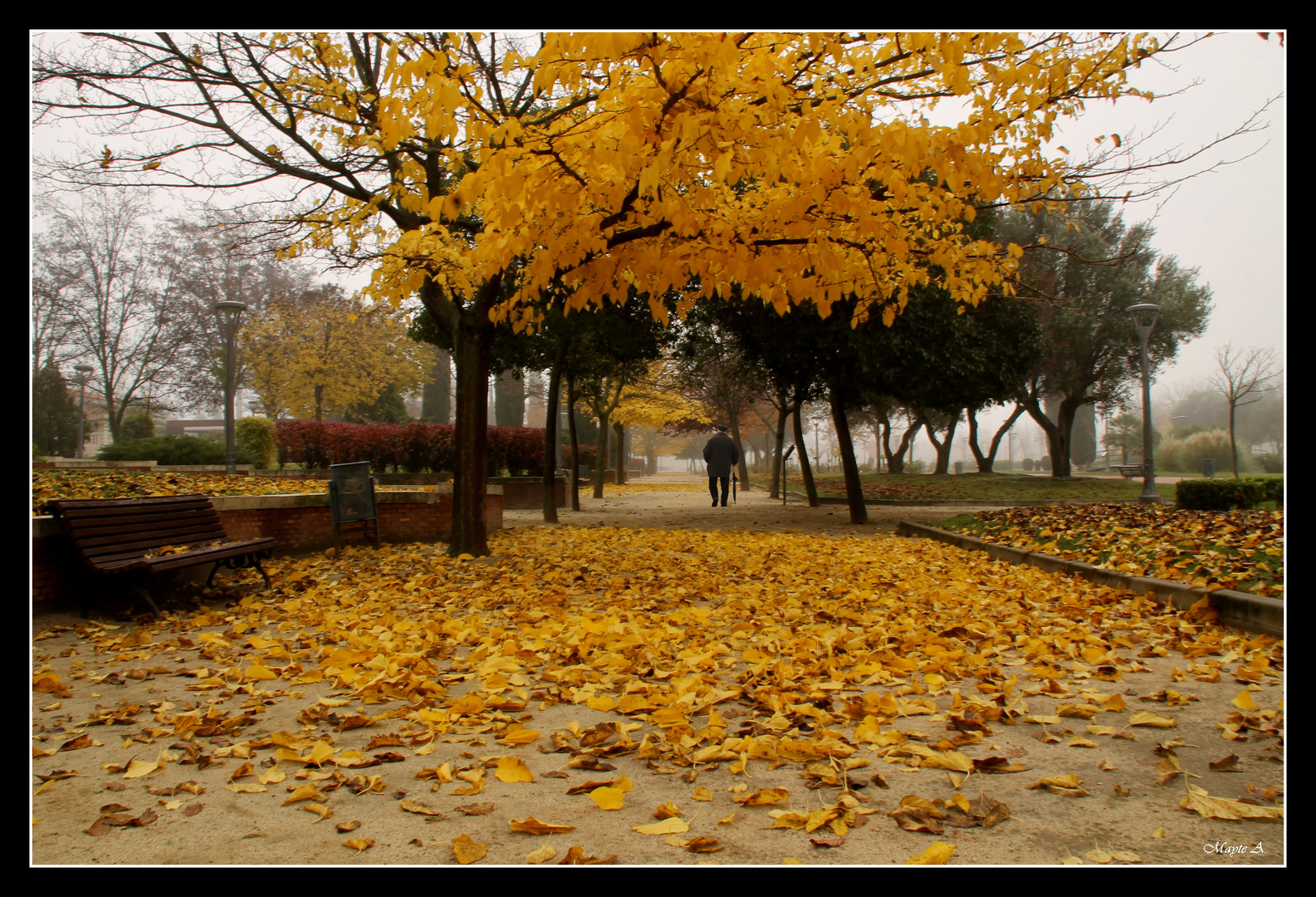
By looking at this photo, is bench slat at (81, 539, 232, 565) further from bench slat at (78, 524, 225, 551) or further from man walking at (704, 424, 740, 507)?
man walking at (704, 424, 740, 507)

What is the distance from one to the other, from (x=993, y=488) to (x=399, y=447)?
707 inches

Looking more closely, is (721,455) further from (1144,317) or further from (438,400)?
(438,400)

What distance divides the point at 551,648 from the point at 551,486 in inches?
364

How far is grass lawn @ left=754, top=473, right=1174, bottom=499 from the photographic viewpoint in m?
20.6

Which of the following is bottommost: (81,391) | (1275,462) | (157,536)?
(157,536)

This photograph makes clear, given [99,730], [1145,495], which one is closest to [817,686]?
[99,730]

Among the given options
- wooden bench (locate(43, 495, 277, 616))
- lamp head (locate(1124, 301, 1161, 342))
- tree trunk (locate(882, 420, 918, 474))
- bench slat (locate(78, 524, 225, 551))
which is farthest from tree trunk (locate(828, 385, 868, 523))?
tree trunk (locate(882, 420, 918, 474))

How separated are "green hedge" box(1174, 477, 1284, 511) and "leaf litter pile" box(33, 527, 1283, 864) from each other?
16.2 feet

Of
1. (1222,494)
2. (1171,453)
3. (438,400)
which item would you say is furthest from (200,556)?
(1171,453)

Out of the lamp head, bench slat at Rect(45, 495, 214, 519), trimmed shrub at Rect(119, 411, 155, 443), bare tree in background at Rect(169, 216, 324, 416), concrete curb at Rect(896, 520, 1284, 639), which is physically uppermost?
bare tree in background at Rect(169, 216, 324, 416)

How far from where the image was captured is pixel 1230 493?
29.3 ft
